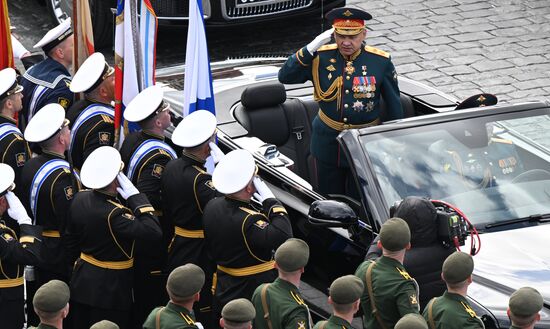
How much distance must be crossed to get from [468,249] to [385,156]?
0.94 m

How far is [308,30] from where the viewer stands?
46.9 ft

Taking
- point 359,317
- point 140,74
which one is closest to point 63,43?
point 140,74

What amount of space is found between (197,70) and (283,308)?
290 cm

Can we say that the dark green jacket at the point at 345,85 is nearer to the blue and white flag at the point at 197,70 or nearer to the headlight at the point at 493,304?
the blue and white flag at the point at 197,70

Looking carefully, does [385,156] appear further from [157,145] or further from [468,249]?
[157,145]

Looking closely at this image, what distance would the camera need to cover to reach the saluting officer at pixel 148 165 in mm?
8305

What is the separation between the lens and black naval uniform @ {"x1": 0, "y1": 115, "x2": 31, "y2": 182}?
871 centimetres

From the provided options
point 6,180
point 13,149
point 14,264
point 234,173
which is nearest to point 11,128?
point 13,149

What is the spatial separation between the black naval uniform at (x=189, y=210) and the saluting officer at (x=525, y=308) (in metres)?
2.31

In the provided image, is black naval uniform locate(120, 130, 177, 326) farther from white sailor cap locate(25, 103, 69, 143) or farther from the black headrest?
the black headrest

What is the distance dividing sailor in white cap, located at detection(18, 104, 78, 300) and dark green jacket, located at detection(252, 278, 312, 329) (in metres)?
1.77

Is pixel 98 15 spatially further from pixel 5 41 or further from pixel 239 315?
pixel 239 315

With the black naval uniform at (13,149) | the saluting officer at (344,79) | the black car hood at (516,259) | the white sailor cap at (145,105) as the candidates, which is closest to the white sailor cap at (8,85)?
the black naval uniform at (13,149)

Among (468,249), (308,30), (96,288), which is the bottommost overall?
(308,30)
